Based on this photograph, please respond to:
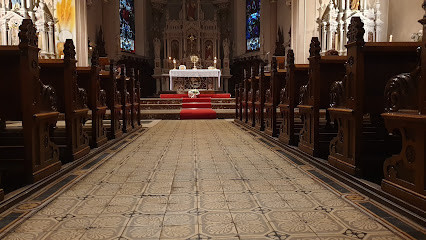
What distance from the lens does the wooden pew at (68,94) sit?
3.63 meters

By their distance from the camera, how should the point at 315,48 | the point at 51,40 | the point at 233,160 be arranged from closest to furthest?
1. the point at 315,48
2. the point at 233,160
3. the point at 51,40

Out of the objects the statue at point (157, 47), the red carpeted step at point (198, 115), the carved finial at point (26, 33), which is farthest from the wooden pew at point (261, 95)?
the statue at point (157, 47)

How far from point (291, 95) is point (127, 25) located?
1482cm

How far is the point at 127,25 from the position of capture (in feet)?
57.5

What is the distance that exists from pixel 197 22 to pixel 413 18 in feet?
36.8

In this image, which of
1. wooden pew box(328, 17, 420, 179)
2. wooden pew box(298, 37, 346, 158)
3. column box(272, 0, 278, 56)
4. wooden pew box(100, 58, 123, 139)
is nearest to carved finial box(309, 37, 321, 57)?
wooden pew box(298, 37, 346, 158)

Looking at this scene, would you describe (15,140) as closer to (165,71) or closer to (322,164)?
(322,164)

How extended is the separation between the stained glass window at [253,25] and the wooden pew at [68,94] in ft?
48.3

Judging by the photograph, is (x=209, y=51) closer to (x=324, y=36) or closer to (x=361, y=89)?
(x=324, y=36)

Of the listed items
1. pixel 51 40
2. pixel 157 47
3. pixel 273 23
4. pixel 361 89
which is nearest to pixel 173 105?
pixel 51 40

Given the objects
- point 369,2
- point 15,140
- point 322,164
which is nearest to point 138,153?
point 15,140

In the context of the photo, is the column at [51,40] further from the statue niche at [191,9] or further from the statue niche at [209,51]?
the statue niche at [191,9]

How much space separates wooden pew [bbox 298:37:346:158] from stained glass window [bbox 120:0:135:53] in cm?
1452

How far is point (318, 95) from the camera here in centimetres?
369
